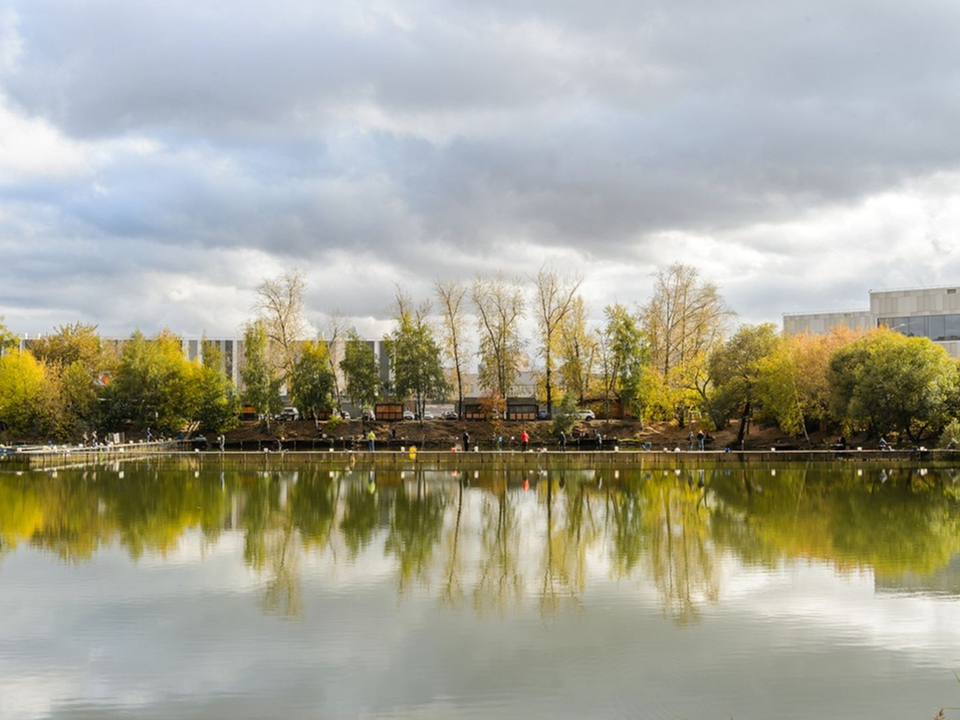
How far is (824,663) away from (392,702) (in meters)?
5.42

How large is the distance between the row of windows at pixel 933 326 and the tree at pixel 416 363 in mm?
31738

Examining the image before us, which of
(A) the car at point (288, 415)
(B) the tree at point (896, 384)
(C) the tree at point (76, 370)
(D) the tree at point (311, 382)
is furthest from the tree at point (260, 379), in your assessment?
(B) the tree at point (896, 384)

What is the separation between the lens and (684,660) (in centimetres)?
1226

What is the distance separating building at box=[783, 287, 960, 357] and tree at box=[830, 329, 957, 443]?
21062 mm

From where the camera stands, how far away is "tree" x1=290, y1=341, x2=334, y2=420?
59.3 m

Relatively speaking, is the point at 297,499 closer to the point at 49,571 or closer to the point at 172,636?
the point at 49,571

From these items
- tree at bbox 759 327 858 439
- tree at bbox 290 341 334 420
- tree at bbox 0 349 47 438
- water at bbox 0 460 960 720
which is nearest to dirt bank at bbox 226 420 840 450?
tree at bbox 290 341 334 420

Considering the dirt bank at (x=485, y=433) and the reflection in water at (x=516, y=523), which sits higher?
the dirt bank at (x=485, y=433)

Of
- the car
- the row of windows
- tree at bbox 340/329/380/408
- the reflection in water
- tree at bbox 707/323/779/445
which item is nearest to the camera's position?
the reflection in water

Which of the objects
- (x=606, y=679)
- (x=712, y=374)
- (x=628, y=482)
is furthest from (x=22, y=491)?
(x=712, y=374)

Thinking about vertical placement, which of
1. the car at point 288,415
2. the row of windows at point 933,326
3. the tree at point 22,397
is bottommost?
the car at point 288,415

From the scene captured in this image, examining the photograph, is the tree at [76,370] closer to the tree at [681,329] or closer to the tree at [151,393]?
the tree at [151,393]

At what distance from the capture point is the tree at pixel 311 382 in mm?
59312

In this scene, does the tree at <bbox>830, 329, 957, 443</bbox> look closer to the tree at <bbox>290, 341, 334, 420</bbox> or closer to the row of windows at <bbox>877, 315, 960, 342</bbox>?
the row of windows at <bbox>877, 315, 960, 342</bbox>
